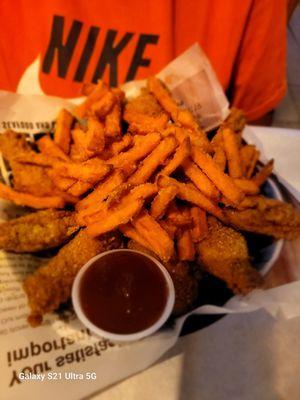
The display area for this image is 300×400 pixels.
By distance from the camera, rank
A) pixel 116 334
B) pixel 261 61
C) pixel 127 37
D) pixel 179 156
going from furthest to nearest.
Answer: pixel 261 61 < pixel 127 37 < pixel 179 156 < pixel 116 334

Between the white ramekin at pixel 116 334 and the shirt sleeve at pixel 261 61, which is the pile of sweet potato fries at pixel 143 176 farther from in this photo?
the shirt sleeve at pixel 261 61

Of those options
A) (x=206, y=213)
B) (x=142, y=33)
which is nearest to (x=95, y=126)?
(x=206, y=213)

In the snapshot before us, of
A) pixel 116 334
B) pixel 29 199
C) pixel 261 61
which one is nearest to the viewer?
pixel 116 334

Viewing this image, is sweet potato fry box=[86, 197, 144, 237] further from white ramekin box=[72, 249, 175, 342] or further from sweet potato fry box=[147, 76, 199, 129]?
sweet potato fry box=[147, 76, 199, 129]

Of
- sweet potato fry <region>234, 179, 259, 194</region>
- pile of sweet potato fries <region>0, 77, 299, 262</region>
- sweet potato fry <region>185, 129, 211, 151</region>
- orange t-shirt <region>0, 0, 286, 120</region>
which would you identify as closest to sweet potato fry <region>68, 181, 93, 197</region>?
pile of sweet potato fries <region>0, 77, 299, 262</region>

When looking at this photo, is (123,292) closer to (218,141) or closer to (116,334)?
(116,334)

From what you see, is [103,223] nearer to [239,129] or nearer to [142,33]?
[239,129]

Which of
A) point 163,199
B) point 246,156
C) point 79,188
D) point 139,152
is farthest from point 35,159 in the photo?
point 246,156
